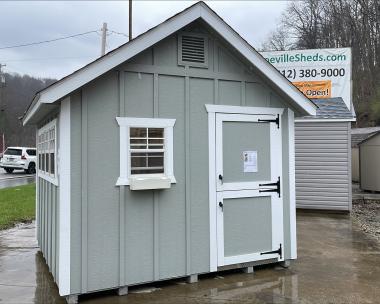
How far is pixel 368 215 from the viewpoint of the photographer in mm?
11344

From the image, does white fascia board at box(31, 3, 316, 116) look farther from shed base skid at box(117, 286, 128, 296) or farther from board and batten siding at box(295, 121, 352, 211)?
board and batten siding at box(295, 121, 352, 211)

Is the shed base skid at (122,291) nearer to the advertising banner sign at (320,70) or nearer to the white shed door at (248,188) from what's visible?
the white shed door at (248,188)

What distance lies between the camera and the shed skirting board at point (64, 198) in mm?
4410

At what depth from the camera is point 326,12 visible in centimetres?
3578

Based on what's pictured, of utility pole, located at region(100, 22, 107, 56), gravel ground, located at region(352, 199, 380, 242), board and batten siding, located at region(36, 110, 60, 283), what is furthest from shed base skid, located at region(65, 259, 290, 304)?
utility pole, located at region(100, 22, 107, 56)

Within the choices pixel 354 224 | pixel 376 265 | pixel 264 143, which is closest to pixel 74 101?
pixel 264 143

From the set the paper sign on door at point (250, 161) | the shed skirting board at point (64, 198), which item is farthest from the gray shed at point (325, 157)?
the shed skirting board at point (64, 198)

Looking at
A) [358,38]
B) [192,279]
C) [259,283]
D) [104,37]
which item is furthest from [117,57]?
[358,38]

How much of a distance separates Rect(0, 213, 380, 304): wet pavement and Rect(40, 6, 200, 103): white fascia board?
7.59 feet

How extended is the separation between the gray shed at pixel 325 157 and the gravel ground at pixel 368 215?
0.60 meters

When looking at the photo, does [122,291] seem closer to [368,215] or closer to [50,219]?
[50,219]

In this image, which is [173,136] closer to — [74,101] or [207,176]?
[207,176]

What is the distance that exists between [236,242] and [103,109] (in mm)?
2465

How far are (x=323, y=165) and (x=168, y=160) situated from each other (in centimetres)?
726
